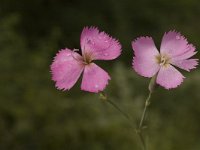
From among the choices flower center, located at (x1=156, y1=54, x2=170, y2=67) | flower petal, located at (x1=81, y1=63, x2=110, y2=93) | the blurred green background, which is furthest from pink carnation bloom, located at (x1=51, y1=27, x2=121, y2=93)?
the blurred green background

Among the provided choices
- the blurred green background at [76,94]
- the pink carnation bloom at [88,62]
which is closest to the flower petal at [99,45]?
the pink carnation bloom at [88,62]

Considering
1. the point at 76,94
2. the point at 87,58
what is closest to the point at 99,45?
the point at 87,58

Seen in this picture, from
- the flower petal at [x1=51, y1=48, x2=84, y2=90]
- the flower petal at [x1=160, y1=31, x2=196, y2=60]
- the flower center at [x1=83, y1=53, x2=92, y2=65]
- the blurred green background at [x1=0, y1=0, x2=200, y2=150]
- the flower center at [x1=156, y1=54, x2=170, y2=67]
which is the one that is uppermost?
the flower petal at [x1=160, y1=31, x2=196, y2=60]

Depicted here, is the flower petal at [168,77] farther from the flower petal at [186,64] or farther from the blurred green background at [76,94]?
the blurred green background at [76,94]

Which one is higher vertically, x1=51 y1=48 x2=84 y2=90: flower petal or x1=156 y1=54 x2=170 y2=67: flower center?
x1=156 y1=54 x2=170 y2=67: flower center

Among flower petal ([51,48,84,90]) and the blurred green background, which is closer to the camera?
flower petal ([51,48,84,90])

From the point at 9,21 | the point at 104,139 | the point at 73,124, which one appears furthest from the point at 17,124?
the point at 9,21

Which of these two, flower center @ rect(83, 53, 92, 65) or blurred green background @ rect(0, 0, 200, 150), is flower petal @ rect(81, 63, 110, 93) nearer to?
flower center @ rect(83, 53, 92, 65)

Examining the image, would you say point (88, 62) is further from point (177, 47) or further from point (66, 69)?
point (177, 47)
